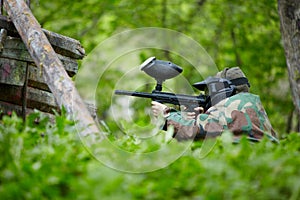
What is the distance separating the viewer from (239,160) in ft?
9.21

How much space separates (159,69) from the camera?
4883mm

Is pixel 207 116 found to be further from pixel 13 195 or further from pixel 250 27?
pixel 250 27

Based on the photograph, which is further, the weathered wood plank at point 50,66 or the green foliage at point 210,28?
the green foliage at point 210,28

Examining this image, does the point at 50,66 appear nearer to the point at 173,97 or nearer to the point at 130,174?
the point at 173,97

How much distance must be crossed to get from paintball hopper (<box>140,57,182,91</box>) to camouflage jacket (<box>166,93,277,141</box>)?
0.43 metres

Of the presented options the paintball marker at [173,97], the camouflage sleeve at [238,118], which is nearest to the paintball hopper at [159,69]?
the paintball marker at [173,97]

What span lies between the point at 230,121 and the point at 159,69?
832mm

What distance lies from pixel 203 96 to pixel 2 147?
3018 mm

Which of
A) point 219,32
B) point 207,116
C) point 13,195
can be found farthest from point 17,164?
point 219,32

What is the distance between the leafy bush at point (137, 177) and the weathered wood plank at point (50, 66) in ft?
1.93

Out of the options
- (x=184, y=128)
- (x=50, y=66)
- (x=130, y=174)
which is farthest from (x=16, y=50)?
(x=130, y=174)

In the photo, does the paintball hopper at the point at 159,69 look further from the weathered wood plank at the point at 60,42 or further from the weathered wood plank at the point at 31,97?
the weathered wood plank at the point at 31,97

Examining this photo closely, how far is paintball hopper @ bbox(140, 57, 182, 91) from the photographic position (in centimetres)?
485

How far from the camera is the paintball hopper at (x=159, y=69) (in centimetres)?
485
